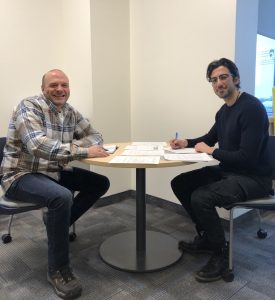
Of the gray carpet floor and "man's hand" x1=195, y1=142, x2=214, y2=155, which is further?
"man's hand" x1=195, y1=142, x2=214, y2=155

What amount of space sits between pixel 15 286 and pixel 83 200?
0.66 metres

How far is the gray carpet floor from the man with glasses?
0.48 ft

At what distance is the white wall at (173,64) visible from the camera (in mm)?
2404

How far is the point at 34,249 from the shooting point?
2.21m

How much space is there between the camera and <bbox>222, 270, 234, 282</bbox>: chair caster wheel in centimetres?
177

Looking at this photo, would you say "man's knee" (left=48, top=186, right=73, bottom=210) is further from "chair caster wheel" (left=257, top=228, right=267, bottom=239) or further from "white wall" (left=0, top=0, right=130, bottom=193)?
"chair caster wheel" (left=257, top=228, right=267, bottom=239)

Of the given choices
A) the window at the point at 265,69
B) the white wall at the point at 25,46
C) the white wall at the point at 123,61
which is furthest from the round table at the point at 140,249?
the window at the point at 265,69

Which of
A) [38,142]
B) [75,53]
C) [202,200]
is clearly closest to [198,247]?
[202,200]

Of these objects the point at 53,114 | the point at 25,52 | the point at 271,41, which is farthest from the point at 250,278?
the point at 271,41

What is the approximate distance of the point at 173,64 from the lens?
273 cm

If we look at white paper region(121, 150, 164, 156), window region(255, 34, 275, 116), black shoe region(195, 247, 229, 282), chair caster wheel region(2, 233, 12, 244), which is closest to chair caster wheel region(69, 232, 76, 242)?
chair caster wheel region(2, 233, 12, 244)

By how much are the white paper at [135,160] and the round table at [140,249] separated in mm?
83

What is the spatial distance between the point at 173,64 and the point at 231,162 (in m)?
1.31

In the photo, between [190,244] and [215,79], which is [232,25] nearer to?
[215,79]
